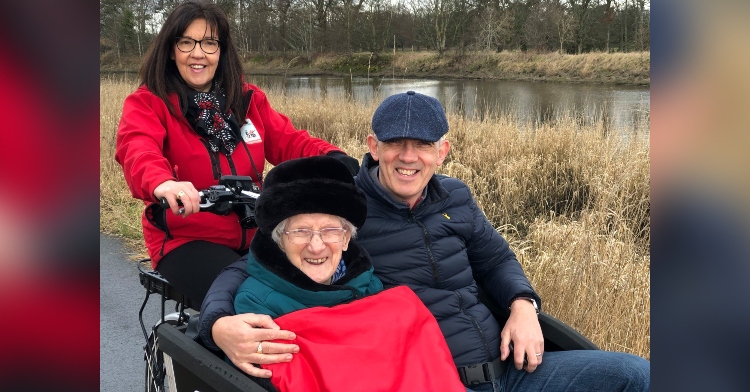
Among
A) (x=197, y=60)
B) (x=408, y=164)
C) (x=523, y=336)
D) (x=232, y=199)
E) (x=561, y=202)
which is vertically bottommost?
(x=561, y=202)

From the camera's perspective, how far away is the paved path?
133 inches

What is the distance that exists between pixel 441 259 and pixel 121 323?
96.0 inches

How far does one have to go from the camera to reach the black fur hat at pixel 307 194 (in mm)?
Answer: 2043

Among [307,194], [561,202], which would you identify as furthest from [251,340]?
[561,202]

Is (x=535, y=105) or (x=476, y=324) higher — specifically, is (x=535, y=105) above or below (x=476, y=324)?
above

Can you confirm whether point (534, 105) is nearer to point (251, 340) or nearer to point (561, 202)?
point (561, 202)

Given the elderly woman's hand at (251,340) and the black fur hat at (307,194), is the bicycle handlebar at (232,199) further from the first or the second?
the elderly woman's hand at (251,340)

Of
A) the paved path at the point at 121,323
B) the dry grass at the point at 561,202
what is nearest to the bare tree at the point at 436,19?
the dry grass at the point at 561,202

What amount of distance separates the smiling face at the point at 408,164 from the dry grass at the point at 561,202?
1.70 meters

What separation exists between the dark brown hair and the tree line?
2416 centimetres

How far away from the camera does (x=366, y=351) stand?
71.6 inches
